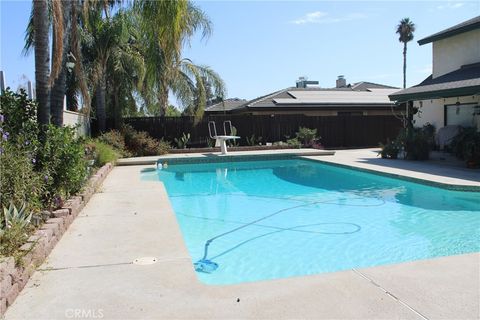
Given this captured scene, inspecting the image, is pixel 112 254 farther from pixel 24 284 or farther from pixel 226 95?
pixel 226 95

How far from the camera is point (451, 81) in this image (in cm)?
1318

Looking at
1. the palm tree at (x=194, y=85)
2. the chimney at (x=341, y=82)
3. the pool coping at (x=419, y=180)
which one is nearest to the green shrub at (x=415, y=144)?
the pool coping at (x=419, y=180)

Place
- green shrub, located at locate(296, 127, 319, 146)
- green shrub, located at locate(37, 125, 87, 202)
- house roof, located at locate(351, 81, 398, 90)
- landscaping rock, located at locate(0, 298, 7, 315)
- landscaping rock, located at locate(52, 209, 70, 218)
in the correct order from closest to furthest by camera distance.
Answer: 1. landscaping rock, located at locate(0, 298, 7, 315)
2. landscaping rock, located at locate(52, 209, 70, 218)
3. green shrub, located at locate(37, 125, 87, 202)
4. green shrub, located at locate(296, 127, 319, 146)
5. house roof, located at locate(351, 81, 398, 90)

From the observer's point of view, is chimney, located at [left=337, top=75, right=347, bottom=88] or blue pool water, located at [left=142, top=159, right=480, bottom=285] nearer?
blue pool water, located at [left=142, top=159, right=480, bottom=285]

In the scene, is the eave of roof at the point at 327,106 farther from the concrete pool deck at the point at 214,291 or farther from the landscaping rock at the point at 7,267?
the landscaping rock at the point at 7,267

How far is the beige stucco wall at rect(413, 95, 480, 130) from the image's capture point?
51.7 feet

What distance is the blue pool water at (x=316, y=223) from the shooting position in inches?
Result: 207

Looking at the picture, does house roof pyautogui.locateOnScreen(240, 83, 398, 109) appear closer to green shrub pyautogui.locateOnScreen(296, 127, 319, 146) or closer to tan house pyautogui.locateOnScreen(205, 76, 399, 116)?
tan house pyautogui.locateOnScreen(205, 76, 399, 116)

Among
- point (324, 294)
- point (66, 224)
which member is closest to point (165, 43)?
point (66, 224)

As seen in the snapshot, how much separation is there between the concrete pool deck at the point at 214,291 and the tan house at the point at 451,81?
1013 cm

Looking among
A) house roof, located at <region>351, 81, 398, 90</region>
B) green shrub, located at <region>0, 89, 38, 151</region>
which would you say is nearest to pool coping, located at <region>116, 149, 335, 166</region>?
green shrub, located at <region>0, 89, 38, 151</region>

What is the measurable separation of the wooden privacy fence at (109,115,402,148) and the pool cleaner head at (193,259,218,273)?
14.0 m

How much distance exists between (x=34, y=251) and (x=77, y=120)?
34.4ft

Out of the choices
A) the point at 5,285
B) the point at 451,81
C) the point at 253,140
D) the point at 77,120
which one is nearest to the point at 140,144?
the point at 77,120
